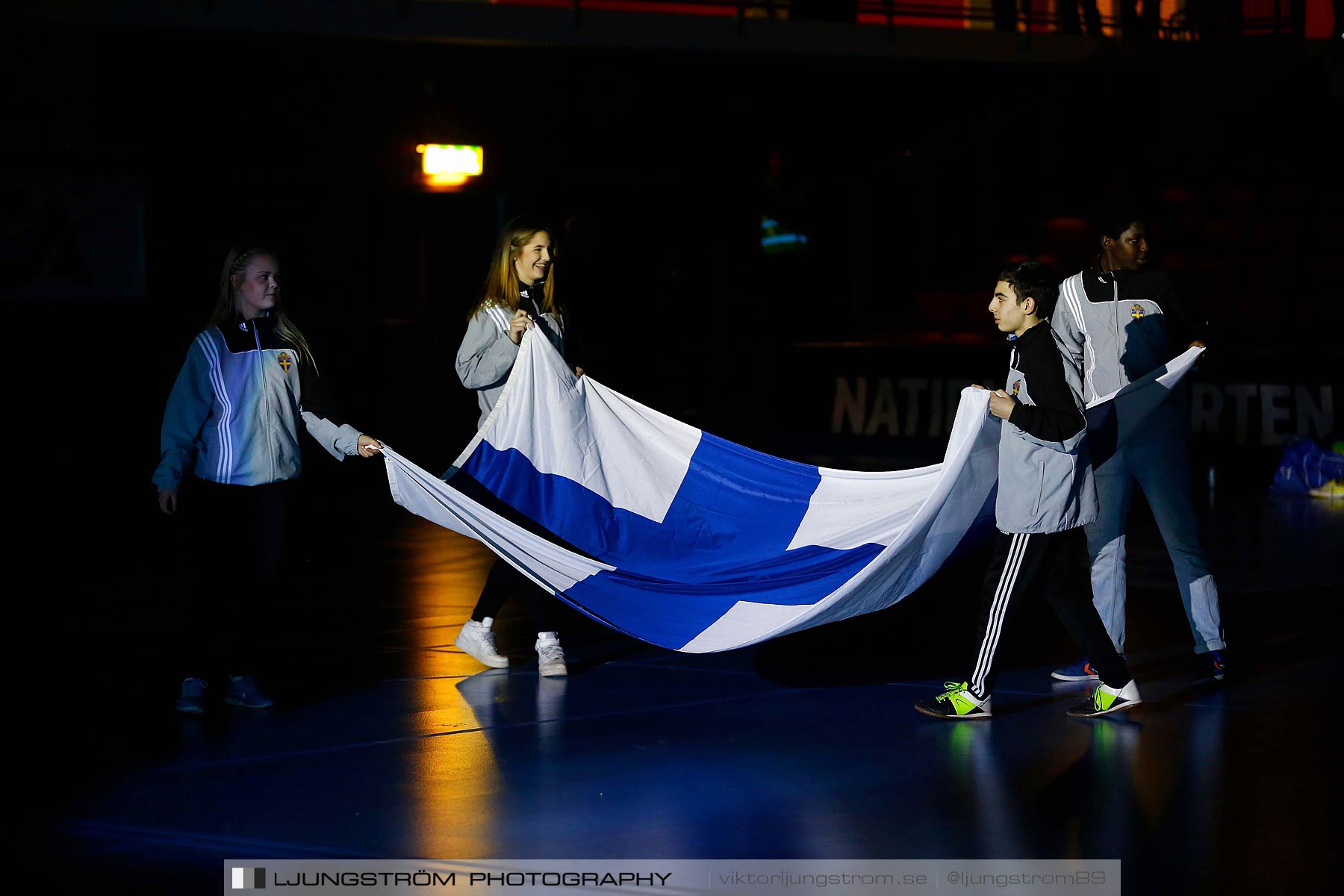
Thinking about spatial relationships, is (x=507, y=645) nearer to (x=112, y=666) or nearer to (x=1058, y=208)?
(x=112, y=666)

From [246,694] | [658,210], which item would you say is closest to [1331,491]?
[658,210]

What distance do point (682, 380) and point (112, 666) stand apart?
11.6 meters

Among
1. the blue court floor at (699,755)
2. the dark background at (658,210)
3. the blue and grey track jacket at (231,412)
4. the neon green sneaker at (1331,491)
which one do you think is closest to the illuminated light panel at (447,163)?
the dark background at (658,210)

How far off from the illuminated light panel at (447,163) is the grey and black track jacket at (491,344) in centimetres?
947

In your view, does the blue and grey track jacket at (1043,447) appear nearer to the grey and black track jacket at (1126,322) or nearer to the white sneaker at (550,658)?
the grey and black track jacket at (1126,322)

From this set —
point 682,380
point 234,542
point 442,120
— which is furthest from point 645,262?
point 234,542

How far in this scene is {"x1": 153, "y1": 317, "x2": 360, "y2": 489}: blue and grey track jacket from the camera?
5863mm

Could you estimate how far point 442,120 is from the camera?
56.5ft

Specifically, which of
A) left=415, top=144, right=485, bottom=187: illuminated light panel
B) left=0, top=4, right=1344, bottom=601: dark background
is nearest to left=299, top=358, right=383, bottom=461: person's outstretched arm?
left=0, top=4, right=1344, bottom=601: dark background

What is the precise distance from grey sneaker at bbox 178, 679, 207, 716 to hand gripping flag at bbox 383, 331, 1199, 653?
1.01 metres

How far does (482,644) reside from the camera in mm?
6746

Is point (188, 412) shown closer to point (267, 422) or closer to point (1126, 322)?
point (267, 422)

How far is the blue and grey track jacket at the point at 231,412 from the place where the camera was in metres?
5.86

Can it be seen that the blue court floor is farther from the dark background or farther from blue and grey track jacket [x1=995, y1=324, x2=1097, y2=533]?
the dark background
